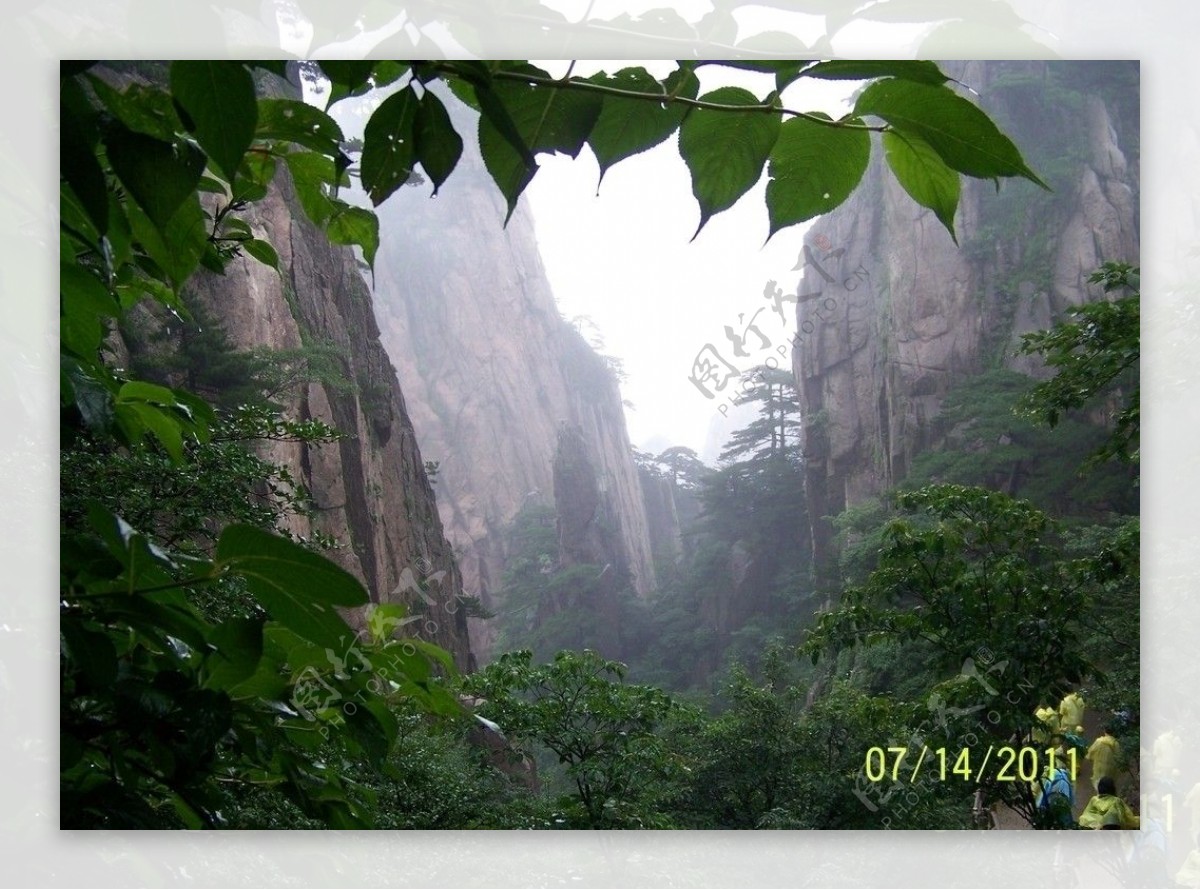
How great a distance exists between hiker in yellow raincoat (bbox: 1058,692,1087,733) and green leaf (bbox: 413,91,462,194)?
58.2 inches

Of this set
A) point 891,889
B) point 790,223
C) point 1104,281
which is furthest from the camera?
point 1104,281

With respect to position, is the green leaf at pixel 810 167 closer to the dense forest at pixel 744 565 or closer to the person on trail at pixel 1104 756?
the dense forest at pixel 744 565

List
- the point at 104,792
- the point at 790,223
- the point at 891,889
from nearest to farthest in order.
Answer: the point at 790,223
the point at 104,792
the point at 891,889

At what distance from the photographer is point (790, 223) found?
293 millimetres

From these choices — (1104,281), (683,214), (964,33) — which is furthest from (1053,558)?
(964,33)

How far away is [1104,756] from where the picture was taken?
4.75 feet

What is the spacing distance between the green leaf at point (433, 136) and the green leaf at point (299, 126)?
2.5 inches

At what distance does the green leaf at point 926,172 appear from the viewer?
0.94 feet

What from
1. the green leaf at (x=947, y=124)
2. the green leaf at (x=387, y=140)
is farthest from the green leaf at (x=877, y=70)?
the green leaf at (x=387, y=140)

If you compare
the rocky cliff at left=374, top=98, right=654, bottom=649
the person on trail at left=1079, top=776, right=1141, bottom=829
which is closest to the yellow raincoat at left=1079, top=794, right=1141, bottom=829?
the person on trail at left=1079, top=776, right=1141, bottom=829

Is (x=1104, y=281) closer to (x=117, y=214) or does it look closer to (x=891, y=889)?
(x=891, y=889)

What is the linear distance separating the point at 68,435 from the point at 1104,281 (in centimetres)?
150

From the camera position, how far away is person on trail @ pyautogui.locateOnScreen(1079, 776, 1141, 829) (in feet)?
4.60

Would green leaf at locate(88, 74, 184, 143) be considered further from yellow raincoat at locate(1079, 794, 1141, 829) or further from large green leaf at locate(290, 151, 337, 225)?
yellow raincoat at locate(1079, 794, 1141, 829)
